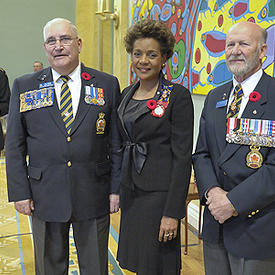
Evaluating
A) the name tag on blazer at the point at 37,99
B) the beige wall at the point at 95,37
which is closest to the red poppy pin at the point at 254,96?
the name tag on blazer at the point at 37,99

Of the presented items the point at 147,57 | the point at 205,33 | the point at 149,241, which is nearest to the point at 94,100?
the point at 147,57

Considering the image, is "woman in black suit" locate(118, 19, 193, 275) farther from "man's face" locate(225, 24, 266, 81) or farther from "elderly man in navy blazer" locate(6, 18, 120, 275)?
"man's face" locate(225, 24, 266, 81)

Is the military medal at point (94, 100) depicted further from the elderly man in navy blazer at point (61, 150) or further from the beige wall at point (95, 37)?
the beige wall at point (95, 37)

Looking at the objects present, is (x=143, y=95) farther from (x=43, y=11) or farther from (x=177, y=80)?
(x=43, y=11)

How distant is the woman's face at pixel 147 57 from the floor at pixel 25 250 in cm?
173

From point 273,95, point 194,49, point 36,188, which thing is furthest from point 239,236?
point 194,49

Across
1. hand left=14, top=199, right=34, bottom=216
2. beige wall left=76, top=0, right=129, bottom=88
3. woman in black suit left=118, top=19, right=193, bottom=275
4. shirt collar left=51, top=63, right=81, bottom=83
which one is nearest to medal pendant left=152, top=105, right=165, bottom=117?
woman in black suit left=118, top=19, right=193, bottom=275

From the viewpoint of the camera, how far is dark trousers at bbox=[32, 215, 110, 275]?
6.60ft

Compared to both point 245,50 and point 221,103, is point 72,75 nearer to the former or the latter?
point 221,103

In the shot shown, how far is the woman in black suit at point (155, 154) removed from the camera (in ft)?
5.94

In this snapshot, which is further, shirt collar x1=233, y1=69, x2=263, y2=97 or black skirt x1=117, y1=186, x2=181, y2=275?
black skirt x1=117, y1=186, x2=181, y2=275

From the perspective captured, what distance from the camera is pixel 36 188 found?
6.48 feet

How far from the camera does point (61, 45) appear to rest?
188cm

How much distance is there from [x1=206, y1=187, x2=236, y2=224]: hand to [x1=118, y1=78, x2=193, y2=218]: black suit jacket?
0.70ft
